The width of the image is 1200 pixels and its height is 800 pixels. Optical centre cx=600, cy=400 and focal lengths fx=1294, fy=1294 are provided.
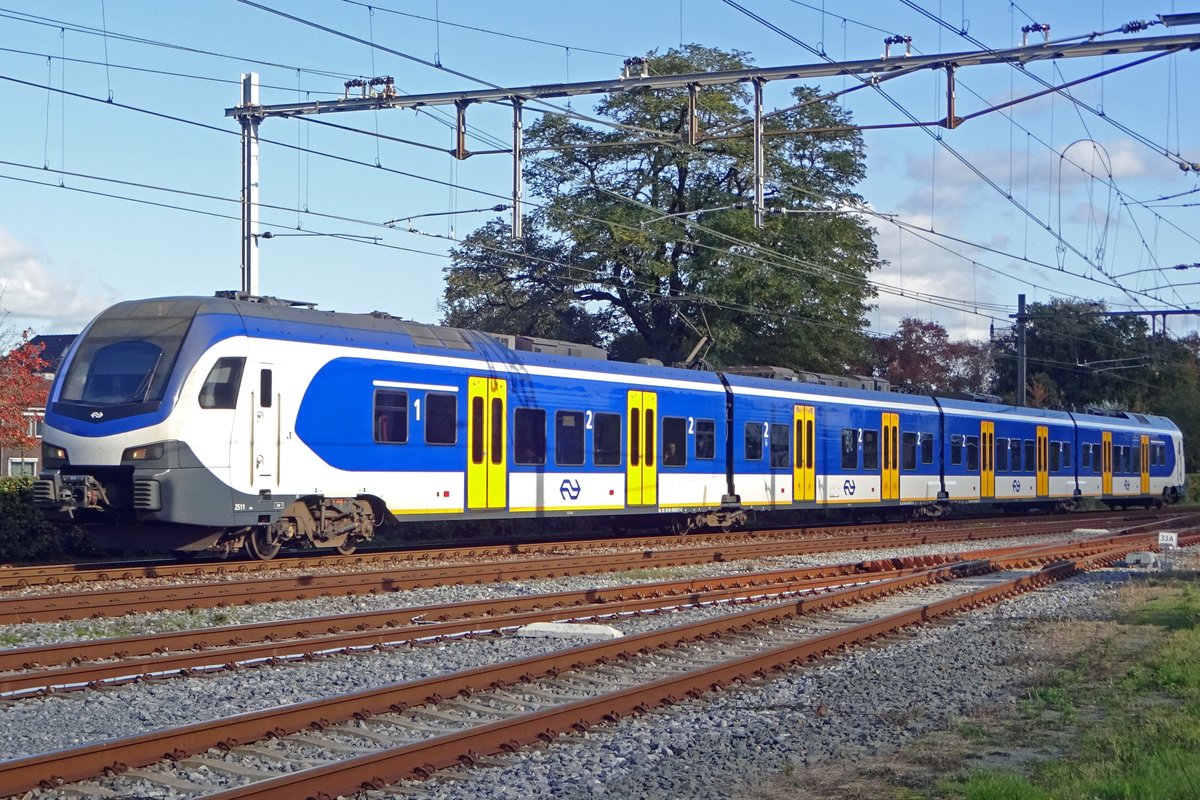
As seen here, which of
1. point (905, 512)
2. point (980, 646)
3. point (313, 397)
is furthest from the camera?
point (905, 512)

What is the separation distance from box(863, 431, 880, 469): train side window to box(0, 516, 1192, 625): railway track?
7.30 metres

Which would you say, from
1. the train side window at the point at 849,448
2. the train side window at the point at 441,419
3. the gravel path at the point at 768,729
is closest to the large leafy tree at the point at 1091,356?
the train side window at the point at 849,448

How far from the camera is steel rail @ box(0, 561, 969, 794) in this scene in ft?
21.6

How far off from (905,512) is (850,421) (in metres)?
5.45

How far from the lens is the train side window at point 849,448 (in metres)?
29.3

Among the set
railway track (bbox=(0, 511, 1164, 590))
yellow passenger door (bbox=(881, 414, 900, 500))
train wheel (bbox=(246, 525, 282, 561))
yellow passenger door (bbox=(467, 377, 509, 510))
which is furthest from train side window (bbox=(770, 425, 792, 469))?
train wheel (bbox=(246, 525, 282, 561))

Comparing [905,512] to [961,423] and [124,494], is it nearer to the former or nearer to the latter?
[961,423]

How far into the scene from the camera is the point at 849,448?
2952cm

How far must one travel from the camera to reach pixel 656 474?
23766 millimetres

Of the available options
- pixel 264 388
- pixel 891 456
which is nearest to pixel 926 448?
pixel 891 456

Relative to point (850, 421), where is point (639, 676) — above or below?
below

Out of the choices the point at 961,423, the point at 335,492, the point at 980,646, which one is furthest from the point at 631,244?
the point at 980,646

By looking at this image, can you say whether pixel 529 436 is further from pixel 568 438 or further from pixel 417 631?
pixel 417 631

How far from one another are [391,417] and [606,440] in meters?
5.32
